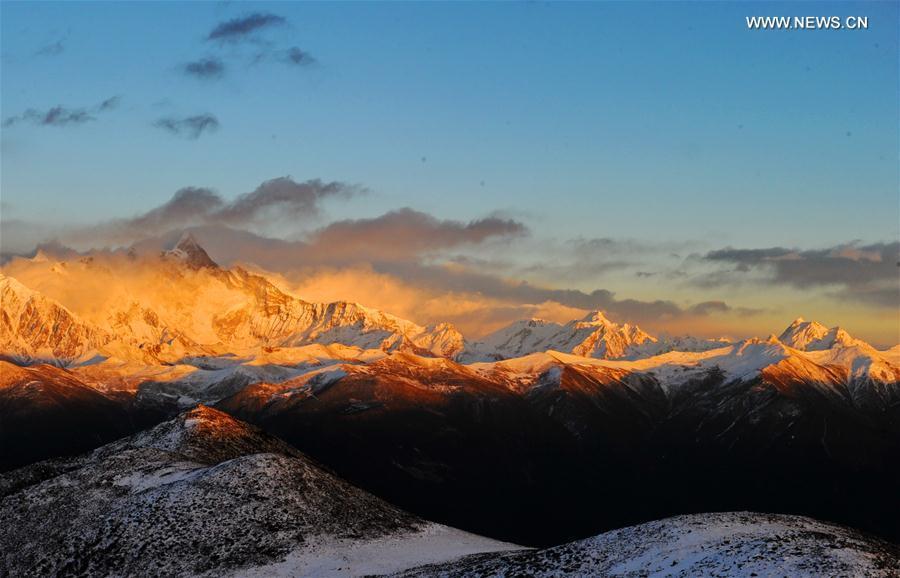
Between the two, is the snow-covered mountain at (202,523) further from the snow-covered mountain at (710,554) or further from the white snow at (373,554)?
the snow-covered mountain at (710,554)

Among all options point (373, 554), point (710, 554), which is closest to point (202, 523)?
point (373, 554)

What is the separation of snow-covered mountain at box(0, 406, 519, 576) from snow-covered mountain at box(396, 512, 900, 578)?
41.7 ft

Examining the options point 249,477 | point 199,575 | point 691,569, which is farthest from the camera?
point 249,477

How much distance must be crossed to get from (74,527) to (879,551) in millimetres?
77642

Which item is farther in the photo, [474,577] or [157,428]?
[157,428]

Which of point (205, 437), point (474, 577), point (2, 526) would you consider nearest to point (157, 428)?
point (205, 437)

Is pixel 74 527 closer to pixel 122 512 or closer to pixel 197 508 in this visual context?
pixel 122 512

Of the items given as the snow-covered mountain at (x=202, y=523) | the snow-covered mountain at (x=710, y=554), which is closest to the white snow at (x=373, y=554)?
the snow-covered mountain at (x=202, y=523)

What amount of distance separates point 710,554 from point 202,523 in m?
52.3

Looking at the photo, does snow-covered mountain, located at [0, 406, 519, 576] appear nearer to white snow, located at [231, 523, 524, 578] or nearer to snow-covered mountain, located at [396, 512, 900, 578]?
white snow, located at [231, 523, 524, 578]

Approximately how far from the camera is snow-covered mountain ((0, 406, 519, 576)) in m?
118

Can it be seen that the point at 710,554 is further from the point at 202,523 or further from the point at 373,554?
the point at 202,523

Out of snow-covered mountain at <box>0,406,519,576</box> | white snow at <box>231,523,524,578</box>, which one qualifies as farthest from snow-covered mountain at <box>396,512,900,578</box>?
snow-covered mountain at <box>0,406,519,576</box>

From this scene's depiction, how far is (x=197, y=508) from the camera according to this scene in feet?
412
